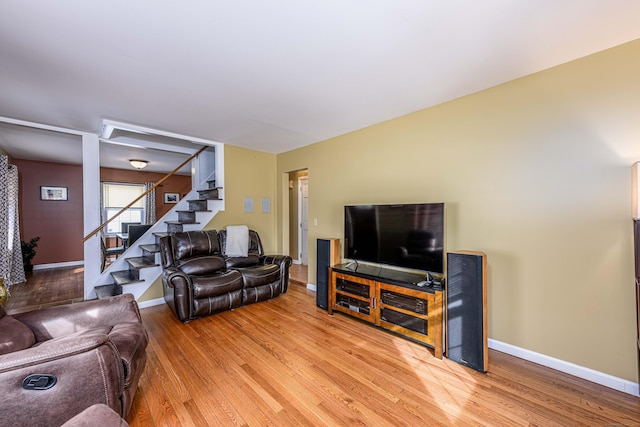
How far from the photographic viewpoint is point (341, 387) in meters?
1.96

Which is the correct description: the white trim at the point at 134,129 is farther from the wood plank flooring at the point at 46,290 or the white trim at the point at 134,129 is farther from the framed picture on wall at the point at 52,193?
the framed picture on wall at the point at 52,193

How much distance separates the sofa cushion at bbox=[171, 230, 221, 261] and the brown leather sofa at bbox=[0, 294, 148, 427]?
1835 millimetres

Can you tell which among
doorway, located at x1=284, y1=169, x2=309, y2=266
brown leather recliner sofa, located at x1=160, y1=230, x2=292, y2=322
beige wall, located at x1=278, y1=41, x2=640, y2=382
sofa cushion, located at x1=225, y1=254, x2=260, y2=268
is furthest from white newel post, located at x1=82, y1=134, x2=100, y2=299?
beige wall, located at x1=278, y1=41, x2=640, y2=382

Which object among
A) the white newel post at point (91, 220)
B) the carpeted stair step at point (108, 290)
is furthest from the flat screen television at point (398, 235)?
the white newel post at point (91, 220)

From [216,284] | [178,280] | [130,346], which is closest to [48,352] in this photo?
[130,346]

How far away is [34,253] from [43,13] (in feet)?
19.5

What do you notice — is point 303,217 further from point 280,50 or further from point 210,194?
point 280,50

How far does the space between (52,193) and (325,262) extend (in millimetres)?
6764

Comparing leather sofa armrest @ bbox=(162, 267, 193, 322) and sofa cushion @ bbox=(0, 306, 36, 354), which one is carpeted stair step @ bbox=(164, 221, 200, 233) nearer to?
leather sofa armrest @ bbox=(162, 267, 193, 322)

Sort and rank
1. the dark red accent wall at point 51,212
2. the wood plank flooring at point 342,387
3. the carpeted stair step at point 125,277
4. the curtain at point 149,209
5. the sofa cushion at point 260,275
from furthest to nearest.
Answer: the curtain at point 149,209 → the dark red accent wall at point 51,212 → the sofa cushion at point 260,275 → the carpeted stair step at point 125,277 → the wood plank flooring at point 342,387

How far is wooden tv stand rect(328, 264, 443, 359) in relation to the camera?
7.95 ft

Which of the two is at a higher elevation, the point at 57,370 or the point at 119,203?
the point at 119,203

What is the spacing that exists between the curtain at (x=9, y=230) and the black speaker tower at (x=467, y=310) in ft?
20.7

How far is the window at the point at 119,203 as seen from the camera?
6801 millimetres
